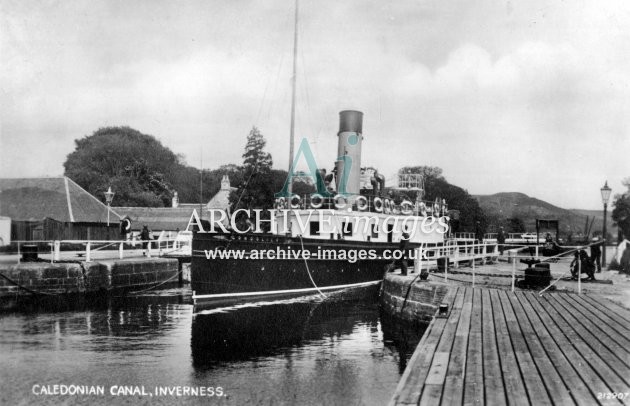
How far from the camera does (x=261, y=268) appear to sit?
16141 millimetres

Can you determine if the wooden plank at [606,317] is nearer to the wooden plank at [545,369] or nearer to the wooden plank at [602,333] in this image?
the wooden plank at [602,333]

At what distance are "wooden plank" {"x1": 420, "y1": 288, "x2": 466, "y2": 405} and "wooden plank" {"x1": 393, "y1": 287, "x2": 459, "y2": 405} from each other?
0.05m

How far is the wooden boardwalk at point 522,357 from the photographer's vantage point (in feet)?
15.2

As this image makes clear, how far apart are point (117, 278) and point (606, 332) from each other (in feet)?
55.0

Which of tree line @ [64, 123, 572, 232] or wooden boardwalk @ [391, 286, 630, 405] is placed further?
tree line @ [64, 123, 572, 232]

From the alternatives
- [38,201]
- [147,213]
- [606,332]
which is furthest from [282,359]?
[147,213]

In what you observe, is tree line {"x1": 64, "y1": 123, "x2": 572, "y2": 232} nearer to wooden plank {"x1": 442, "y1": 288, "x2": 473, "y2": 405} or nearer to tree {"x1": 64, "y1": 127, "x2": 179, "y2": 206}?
tree {"x1": 64, "y1": 127, "x2": 179, "y2": 206}

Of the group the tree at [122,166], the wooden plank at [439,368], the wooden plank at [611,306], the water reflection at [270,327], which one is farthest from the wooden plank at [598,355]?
the tree at [122,166]

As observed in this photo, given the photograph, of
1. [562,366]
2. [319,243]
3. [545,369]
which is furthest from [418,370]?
[319,243]

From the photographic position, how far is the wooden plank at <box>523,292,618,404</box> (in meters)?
4.83

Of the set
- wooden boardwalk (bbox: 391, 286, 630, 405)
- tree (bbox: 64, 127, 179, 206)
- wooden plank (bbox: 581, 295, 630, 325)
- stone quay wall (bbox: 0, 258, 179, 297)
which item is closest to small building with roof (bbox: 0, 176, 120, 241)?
stone quay wall (bbox: 0, 258, 179, 297)

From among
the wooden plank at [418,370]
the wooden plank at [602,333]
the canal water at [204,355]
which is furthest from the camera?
the canal water at [204,355]

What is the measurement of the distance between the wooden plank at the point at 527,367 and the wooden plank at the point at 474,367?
410mm

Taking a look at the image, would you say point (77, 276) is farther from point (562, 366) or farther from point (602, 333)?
point (562, 366)
